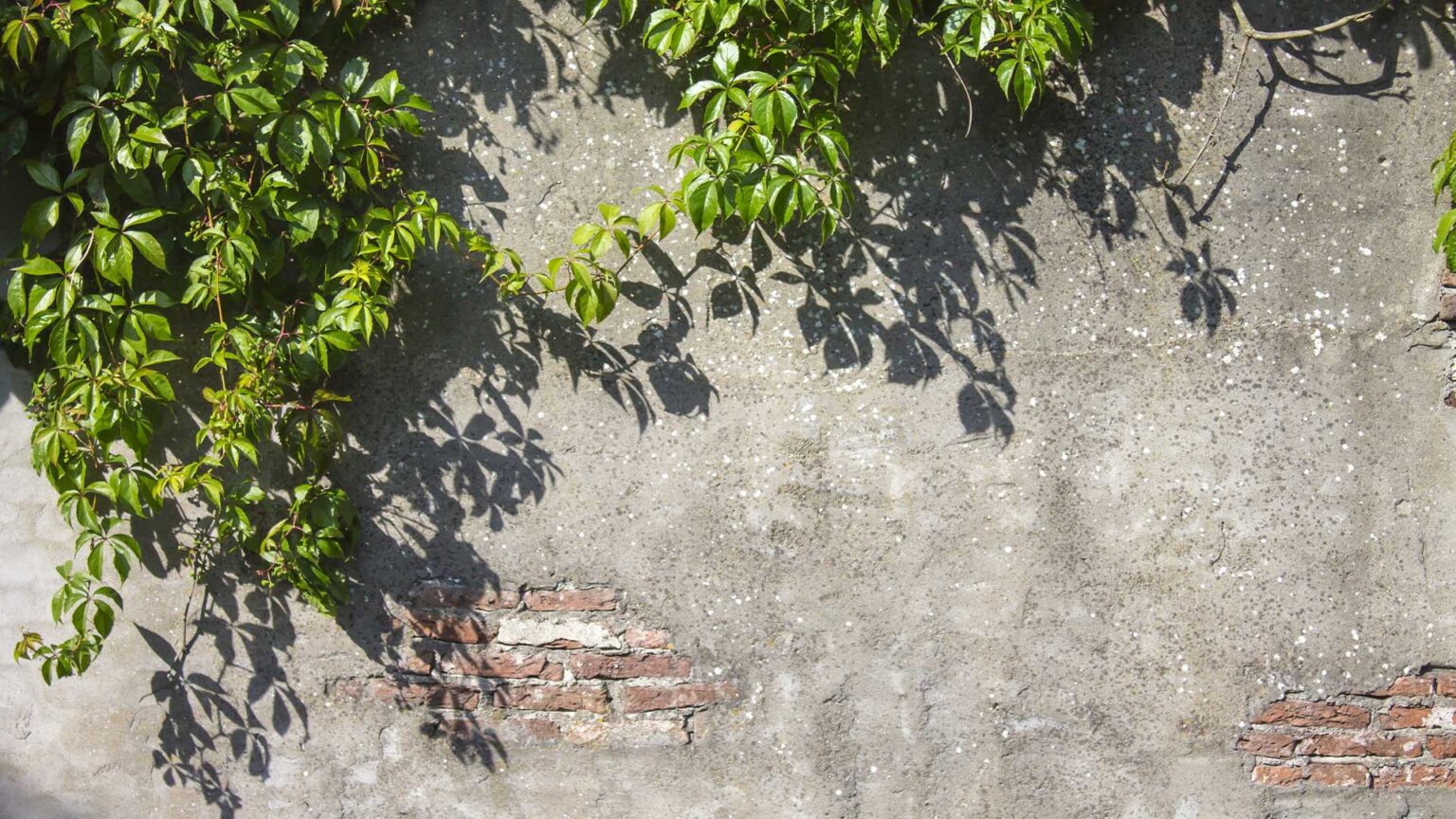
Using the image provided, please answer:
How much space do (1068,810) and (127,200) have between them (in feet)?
8.30

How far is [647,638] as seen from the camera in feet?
7.91

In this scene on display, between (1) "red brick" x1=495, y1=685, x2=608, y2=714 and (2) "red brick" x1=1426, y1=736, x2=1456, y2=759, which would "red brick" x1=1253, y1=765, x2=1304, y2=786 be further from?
(1) "red brick" x1=495, y1=685, x2=608, y2=714

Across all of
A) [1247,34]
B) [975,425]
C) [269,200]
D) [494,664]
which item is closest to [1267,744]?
[975,425]

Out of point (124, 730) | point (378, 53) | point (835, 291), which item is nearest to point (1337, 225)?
point (835, 291)

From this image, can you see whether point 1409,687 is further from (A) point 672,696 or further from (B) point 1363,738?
(A) point 672,696

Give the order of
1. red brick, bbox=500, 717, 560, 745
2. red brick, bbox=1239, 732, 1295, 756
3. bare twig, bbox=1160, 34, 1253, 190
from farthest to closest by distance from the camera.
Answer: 1. red brick, bbox=500, 717, 560, 745
2. red brick, bbox=1239, 732, 1295, 756
3. bare twig, bbox=1160, 34, 1253, 190

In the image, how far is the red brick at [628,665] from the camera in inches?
95.1

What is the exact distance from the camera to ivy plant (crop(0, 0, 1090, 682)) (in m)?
2.15

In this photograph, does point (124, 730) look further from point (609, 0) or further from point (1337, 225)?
point (1337, 225)

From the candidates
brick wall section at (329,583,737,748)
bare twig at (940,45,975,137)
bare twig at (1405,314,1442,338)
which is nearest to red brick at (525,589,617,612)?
brick wall section at (329,583,737,748)

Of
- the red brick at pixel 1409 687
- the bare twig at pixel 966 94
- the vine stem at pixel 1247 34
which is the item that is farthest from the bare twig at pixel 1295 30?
the red brick at pixel 1409 687

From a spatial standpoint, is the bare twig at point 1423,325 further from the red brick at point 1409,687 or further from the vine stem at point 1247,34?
the red brick at point 1409,687

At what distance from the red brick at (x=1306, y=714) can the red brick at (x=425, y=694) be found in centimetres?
180

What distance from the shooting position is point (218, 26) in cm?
228
